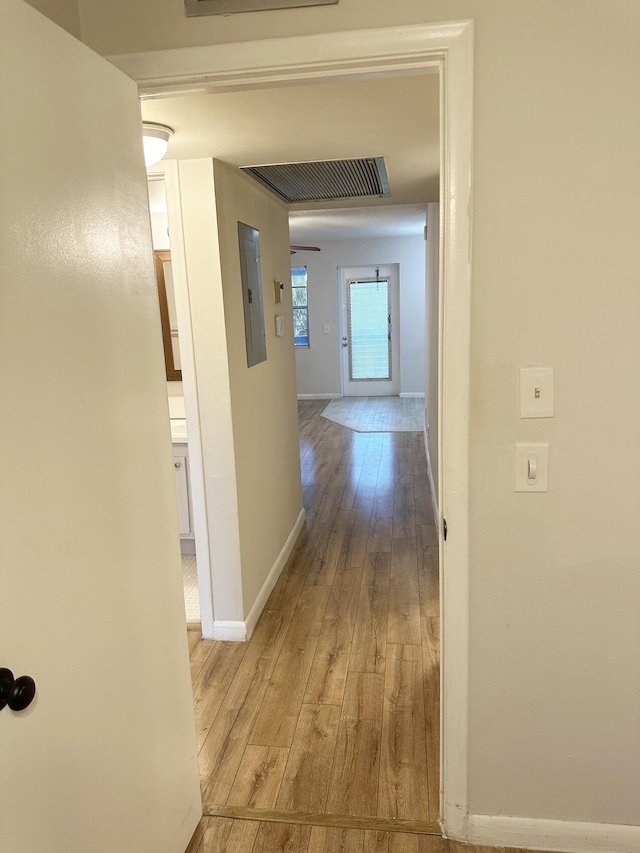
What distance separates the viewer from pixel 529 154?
54.6 inches

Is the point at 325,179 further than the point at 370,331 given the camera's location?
No

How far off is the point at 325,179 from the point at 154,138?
3.84ft

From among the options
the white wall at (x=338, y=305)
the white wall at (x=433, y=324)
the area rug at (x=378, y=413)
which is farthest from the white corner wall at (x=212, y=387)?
the white wall at (x=338, y=305)

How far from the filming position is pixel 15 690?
0.98 m

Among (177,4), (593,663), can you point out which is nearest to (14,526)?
(177,4)

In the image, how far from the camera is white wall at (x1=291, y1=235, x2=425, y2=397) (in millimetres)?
8609

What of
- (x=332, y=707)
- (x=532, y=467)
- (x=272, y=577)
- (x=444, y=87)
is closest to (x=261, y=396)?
(x=272, y=577)

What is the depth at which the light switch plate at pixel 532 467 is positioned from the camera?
1519 millimetres

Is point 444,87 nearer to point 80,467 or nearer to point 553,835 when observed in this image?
point 80,467

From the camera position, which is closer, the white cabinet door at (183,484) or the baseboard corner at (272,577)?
the baseboard corner at (272,577)

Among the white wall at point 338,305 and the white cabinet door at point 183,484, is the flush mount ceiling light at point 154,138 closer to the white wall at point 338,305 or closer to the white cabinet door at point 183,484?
the white cabinet door at point 183,484

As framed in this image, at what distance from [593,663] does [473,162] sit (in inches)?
51.5

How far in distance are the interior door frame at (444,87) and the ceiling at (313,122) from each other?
3.8 inches

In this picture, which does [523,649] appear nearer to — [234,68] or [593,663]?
[593,663]
